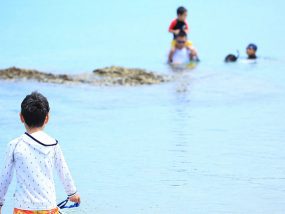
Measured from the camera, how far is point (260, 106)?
11.1m

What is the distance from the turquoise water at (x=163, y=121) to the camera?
6504 mm

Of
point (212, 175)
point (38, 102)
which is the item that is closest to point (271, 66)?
point (212, 175)

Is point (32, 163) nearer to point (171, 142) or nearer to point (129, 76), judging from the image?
point (171, 142)

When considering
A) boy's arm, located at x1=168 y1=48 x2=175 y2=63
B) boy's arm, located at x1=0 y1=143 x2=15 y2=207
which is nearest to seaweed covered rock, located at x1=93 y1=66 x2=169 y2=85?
boy's arm, located at x1=168 y1=48 x2=175 y2=63

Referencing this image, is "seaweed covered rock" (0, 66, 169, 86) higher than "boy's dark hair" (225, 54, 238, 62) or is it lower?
lower

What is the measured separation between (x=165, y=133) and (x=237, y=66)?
714 cm

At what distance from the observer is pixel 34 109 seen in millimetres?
4254

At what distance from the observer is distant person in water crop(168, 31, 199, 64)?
16969mm

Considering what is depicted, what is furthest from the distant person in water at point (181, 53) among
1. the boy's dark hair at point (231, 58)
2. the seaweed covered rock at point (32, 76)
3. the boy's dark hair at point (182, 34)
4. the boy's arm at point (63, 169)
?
the boy's arm at point (63, 169)

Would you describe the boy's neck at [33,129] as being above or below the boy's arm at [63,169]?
above

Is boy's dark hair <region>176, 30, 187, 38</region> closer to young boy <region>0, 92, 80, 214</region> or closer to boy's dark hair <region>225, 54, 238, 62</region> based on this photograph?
boy's dark hair <region>225, 54, 238, 62</region>

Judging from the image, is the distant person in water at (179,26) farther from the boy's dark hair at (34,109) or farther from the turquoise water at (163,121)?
the boy's dark hair at (34,109)

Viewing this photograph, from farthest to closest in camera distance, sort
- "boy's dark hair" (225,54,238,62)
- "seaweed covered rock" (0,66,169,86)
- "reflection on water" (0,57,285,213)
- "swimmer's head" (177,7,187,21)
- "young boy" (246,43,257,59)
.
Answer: "swimmer's head" (177,7,187,21) → "young boy" (246,43,257,59) → "boy's dark hair" (225,54,238,62) → "seaweed covered rock" (0,66,169,86) → "reflection on water" (0,57,285,213)

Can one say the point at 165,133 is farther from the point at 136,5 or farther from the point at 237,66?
the point at 136,5
